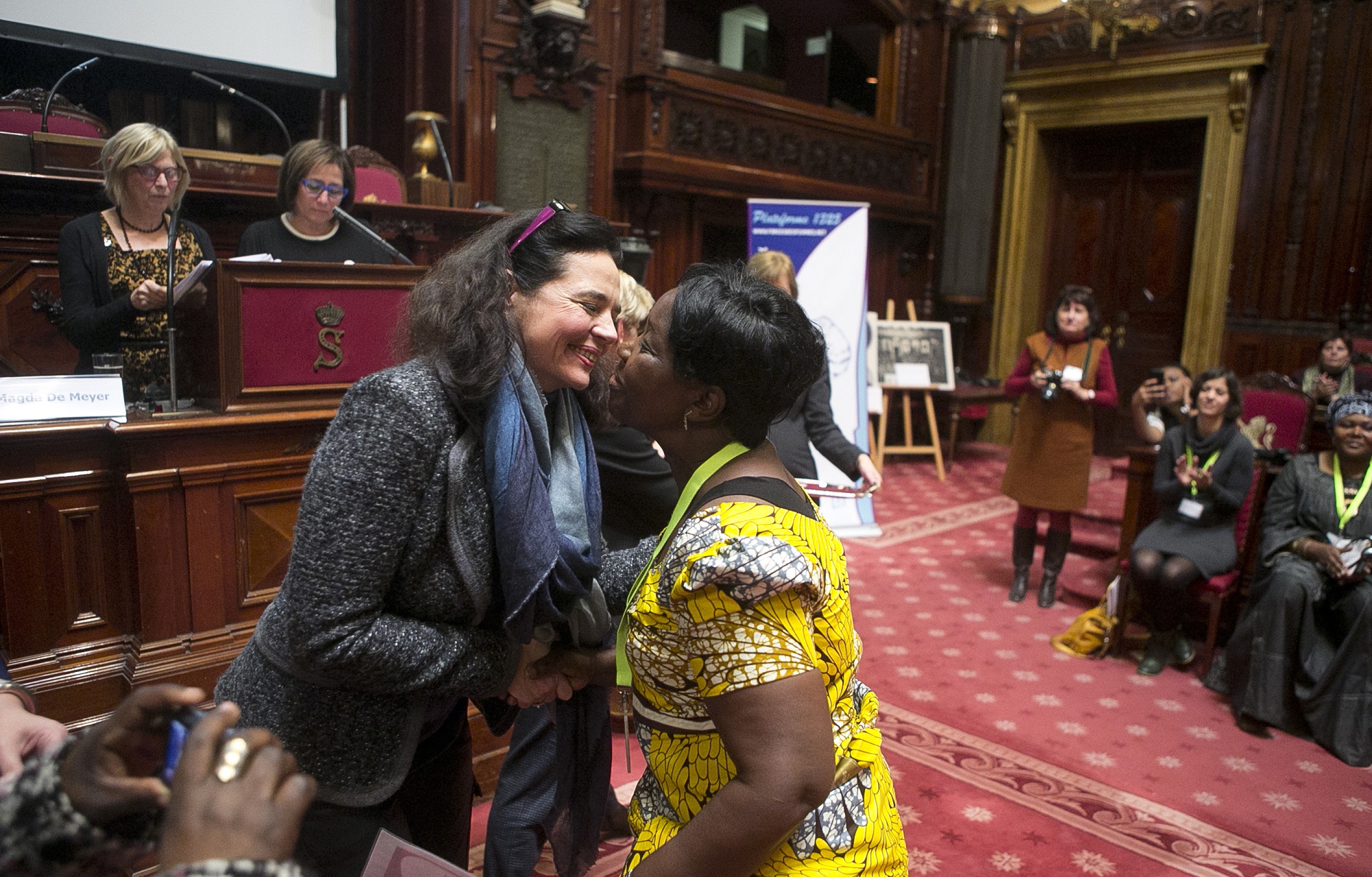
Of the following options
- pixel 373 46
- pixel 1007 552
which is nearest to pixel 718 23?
pixel 373 46

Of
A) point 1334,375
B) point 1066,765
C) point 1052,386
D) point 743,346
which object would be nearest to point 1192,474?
point 1052,386

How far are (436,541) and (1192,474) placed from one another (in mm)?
3734

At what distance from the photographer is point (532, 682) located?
143 centimetres

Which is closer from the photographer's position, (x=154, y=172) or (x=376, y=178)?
(x=154, y=172)

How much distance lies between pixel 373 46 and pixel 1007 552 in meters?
5.20

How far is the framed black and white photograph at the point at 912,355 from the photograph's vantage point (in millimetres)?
7926

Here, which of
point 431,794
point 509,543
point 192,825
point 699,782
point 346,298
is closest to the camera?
point 192,825

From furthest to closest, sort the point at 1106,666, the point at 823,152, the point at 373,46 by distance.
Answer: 1. the point at 823,152
2. the point at 373,46
3. the point at 1106,666

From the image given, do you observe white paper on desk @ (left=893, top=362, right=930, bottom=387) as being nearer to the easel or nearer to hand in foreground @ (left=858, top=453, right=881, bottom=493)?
the easel

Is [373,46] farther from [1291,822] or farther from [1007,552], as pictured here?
[1291,822]

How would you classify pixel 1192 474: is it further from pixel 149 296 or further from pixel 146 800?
pixel 146 800

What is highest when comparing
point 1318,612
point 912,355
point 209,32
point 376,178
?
point 209,32

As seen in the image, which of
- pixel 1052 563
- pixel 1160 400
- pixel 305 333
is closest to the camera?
pixel 305 333

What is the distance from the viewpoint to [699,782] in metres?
1.16
